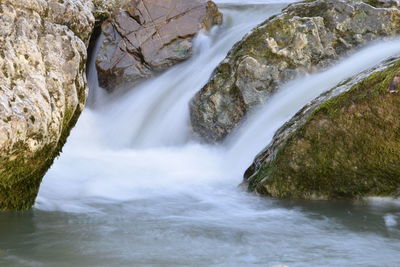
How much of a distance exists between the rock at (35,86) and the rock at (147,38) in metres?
4.46

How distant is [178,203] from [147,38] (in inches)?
187

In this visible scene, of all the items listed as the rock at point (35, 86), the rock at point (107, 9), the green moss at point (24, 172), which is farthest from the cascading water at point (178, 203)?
the rock at point (107, 9)

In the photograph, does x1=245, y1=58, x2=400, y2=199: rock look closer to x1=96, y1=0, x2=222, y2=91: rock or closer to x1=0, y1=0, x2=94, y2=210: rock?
x1=0, y1=0, x2=94, y2=210: rock

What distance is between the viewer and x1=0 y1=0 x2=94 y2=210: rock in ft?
13.7

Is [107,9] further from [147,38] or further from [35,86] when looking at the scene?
[35,86]

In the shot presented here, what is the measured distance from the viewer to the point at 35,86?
14.5 feet

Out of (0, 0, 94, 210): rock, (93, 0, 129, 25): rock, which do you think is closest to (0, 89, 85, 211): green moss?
(0, 0, 94, 210): rock

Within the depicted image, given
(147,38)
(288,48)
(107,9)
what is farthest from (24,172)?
(107,9)

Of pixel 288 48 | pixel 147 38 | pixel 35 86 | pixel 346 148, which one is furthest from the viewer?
pixel 147 38

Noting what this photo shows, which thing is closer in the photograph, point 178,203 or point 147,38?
point 178,203

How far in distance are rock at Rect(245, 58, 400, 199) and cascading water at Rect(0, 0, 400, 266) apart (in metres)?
0.20

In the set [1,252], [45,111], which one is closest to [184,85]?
[45,111]

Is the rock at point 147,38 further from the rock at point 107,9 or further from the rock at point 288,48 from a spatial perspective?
the rock at point 288,48

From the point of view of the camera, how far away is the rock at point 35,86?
165 inches
